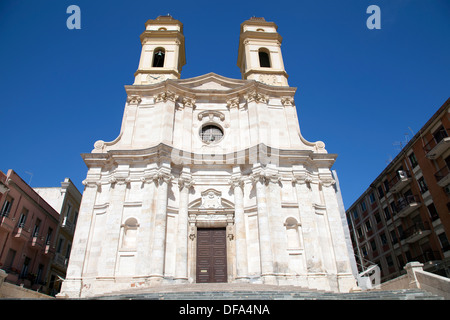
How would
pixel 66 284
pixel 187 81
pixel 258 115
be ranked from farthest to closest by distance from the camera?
pixel 187 81 → pixel 258 115 → pixel 66 284

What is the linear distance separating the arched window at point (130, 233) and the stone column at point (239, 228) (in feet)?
18.3

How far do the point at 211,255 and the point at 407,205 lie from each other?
67.2ft

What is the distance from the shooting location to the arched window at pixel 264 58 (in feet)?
86.8

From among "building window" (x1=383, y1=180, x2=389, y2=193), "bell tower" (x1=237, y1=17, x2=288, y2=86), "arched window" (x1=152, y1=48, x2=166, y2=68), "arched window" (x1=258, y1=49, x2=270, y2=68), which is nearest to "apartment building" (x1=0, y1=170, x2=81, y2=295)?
"arched window" (x1=152, y1=48, x2=166, y2=68)

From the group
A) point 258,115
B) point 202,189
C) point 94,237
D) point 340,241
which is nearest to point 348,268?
point 340,241

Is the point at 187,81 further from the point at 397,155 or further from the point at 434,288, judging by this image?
the point at 397,155

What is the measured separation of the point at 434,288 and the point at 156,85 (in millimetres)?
18832

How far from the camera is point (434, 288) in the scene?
429 inches

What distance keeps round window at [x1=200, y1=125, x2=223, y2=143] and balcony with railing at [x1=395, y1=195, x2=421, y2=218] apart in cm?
1867

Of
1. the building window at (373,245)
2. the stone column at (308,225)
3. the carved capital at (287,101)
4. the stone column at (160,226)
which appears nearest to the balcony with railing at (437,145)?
the carved capital at (287,101)

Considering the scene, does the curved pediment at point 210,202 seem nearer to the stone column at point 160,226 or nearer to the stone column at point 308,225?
the stone column at point 160,226

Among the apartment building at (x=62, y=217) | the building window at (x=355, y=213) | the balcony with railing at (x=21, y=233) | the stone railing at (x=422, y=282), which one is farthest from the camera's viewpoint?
the building window at (x=355, y=213)

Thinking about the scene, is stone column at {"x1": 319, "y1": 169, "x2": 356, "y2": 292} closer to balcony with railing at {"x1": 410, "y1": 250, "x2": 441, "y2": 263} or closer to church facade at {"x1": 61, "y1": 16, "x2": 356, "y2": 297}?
church facade at {"x1": 61, "y1": 16, "x2": 356, "y2": 297}
